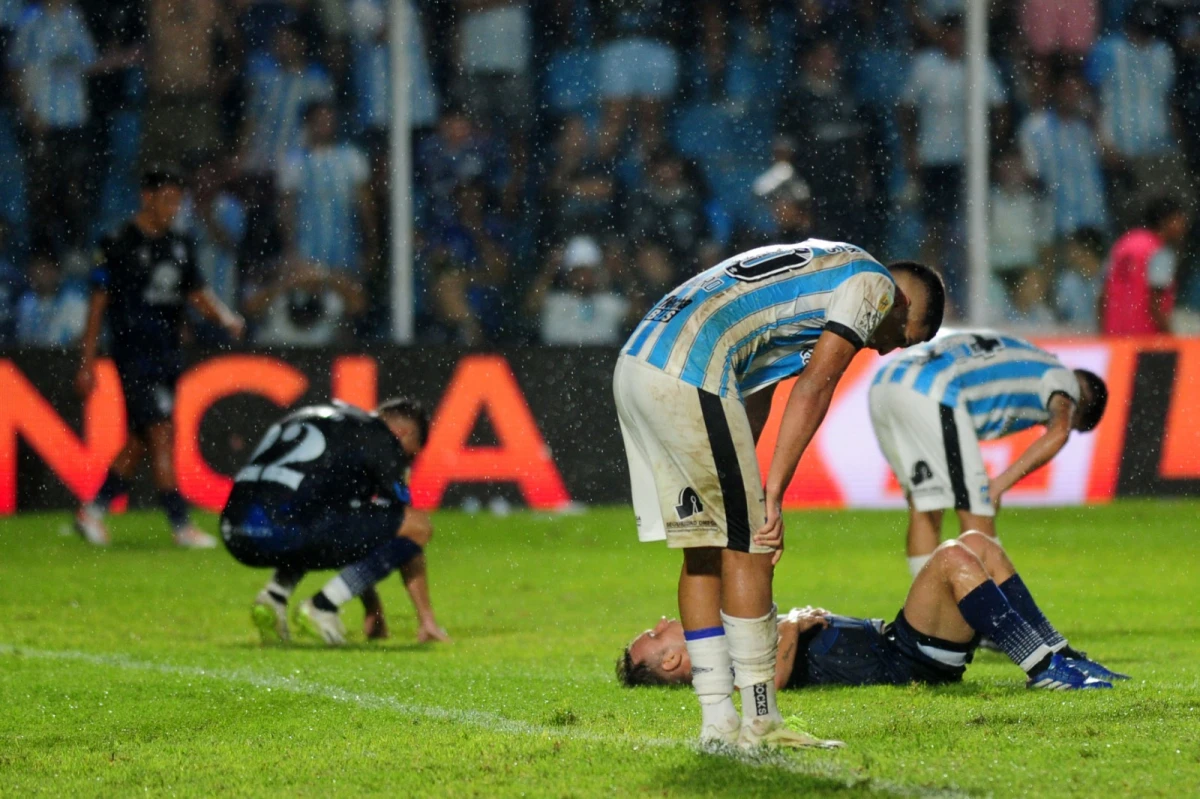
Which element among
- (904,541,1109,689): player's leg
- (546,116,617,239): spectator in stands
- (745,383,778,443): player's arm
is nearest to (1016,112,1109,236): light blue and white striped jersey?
(546,116,617,239): spectator in stands

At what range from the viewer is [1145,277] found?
1455 centimetres

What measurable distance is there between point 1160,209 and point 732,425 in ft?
35.2

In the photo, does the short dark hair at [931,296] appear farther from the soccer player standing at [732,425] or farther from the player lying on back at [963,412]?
the player lying on back at [963,412]

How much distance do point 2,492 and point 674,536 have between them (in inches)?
361

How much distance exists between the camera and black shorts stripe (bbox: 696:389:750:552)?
5.02 meters

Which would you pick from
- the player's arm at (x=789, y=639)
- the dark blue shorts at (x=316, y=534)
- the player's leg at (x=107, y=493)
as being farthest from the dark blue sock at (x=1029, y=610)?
the player's leg at (x=107, y=493)

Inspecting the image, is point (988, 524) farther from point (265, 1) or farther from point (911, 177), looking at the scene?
point (265, 1)

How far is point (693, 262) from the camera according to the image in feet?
49.0

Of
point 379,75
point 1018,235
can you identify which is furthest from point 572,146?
point 1018,235

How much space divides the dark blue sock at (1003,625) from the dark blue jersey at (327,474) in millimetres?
2854

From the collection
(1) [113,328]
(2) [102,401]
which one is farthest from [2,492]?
(1) [113,328]

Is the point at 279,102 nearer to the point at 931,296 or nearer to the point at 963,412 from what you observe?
the point at 963,412

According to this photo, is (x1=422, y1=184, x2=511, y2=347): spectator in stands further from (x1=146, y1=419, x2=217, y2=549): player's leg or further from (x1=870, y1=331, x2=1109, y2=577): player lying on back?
(x1=870, y1=331, x2=1109, y2=577): player lying on back

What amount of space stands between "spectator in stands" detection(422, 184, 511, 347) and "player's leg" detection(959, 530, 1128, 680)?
802 cm
